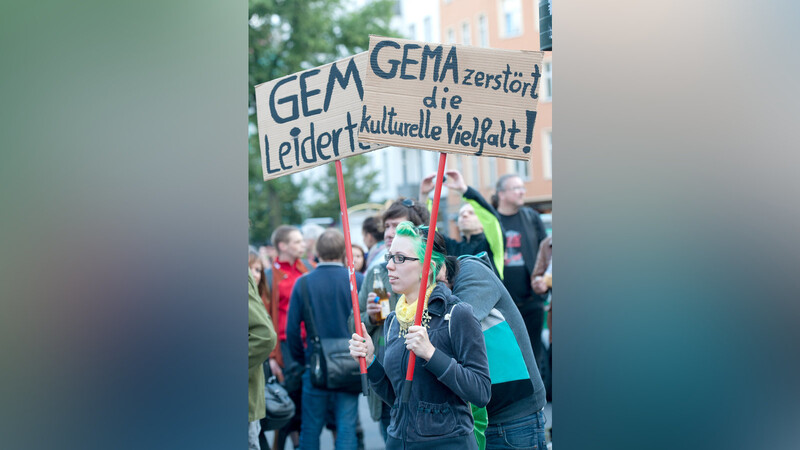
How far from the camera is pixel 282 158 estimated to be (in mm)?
4098

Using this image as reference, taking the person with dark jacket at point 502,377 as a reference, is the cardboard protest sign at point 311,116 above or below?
above

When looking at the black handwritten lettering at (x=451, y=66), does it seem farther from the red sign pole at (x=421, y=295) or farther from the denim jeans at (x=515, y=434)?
the denim jeans at (x=515, y=434)

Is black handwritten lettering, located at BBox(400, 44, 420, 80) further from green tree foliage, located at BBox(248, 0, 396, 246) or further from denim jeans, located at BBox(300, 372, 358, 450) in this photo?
green tree foliage, located at BBox(248, 0, 396, 246)

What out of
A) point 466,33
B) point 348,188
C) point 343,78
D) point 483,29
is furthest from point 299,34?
point 343,78

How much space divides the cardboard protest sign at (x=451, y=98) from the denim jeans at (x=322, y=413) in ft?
8.93

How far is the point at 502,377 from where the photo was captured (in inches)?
152

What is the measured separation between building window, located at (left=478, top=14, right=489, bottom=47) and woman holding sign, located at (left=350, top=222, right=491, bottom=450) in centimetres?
3088

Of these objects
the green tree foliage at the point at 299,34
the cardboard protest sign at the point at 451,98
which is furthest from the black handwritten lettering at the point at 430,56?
the green tree foliage at the point at 299,34

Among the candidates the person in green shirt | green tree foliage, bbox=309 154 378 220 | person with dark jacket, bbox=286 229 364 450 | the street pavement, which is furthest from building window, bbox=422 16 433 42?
the person in green shirt

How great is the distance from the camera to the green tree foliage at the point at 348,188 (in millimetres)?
42188

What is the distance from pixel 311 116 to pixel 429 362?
54.5 inches

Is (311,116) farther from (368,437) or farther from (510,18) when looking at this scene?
(510,18)
